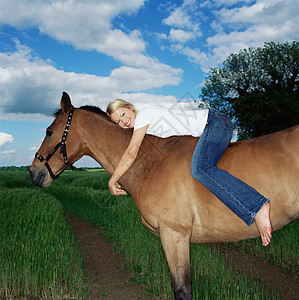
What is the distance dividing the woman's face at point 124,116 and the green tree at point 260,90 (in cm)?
1779

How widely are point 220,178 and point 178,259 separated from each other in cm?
99

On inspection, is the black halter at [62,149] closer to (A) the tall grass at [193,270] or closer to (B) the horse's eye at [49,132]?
(B) the horse's eye at [49,132]

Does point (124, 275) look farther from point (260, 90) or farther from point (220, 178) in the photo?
point (260, 90)

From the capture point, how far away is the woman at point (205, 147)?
255cm

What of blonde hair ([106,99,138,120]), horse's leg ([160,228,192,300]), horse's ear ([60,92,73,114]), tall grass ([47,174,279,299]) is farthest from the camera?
tall grass ([47,174,279,299])

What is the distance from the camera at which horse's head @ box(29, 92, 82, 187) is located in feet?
11.2


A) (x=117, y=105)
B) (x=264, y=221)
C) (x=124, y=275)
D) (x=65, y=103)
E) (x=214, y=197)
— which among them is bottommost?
(x=124, y=275)

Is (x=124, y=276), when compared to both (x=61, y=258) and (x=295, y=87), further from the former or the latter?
(x=295, y=87)

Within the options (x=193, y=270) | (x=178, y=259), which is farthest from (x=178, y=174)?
(x=193, y=270)

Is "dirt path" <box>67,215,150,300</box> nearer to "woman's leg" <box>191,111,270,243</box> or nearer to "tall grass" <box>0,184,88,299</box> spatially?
"tall grass" <box>0,184,88,299</box>

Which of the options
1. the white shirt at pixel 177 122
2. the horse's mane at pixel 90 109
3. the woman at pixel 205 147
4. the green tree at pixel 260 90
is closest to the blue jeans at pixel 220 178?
the woman at pixel 205 147

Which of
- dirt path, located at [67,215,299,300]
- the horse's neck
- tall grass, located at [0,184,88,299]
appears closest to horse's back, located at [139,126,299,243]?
the horse's neck

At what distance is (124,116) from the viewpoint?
10.6 feet

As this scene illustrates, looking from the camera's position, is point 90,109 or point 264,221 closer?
point 264,221
